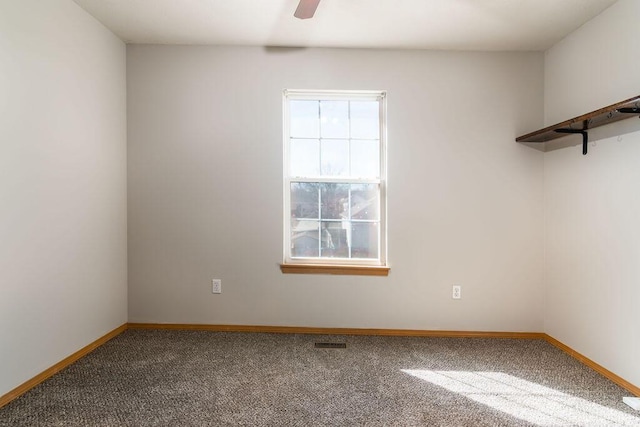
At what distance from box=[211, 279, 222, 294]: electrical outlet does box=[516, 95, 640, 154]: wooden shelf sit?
9.49 feet

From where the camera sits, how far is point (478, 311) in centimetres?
320

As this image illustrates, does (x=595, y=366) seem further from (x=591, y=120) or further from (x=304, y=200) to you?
(x=304, y=200)

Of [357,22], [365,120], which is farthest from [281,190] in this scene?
[357,22]

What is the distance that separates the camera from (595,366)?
2557 mm

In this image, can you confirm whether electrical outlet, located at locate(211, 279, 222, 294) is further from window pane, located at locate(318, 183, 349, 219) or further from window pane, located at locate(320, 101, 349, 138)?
window pane, located at locate(320, 101, 349, 138)

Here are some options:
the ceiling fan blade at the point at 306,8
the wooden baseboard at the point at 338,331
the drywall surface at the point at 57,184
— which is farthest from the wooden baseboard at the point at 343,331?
the ceiling fan blade at the point at 306,8

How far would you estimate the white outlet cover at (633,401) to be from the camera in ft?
6.72

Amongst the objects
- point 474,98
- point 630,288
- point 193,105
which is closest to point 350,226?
point 474,98

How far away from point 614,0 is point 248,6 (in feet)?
8.04

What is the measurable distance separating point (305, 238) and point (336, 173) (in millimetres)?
662

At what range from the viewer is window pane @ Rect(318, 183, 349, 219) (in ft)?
10.9

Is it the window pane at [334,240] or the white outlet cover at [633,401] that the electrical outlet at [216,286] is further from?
the white outlet cover at [633,401]

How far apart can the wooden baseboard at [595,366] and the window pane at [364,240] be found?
1.63 meters

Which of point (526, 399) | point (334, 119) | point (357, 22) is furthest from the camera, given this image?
point (334, 119)
